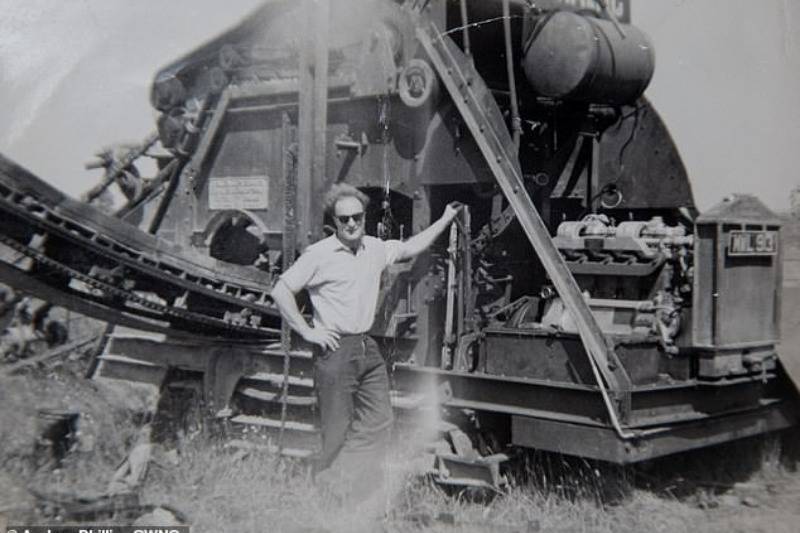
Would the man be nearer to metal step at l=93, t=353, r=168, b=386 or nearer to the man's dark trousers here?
the man's dark trousers

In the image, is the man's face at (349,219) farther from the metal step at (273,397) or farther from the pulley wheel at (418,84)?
the metal step at (273,397)

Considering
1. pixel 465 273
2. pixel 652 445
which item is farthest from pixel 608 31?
pixel 652 445

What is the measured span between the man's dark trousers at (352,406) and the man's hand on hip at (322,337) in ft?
0.16

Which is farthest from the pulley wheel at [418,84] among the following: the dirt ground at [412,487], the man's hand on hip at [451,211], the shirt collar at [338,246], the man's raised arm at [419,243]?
the dirt ground at [412,487]

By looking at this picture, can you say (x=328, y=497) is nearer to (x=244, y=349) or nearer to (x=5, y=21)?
(x=244, y=349)

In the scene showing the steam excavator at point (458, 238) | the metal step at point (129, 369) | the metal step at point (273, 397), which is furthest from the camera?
the metal step at point (129, 369)

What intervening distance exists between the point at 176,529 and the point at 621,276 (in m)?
3.40

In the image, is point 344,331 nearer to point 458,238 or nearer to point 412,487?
point 412,487

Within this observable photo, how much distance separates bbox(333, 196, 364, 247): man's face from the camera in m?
5.49

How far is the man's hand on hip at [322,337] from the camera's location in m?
5.38

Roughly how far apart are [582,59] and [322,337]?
309 cm

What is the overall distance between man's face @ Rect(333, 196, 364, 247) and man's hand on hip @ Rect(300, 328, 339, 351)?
595mm

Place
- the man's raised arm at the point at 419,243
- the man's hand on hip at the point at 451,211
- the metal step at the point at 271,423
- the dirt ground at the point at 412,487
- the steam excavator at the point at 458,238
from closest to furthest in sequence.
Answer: the dirt ground at the point at 412,487
the steam excavator at the point at 458,238
the man's raised arm at the point at 419,243
the man's hand on hip at the point at 451,211
the metal step at the point at 271,423

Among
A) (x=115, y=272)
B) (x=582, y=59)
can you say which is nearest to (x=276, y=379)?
(x=115, y=272)
